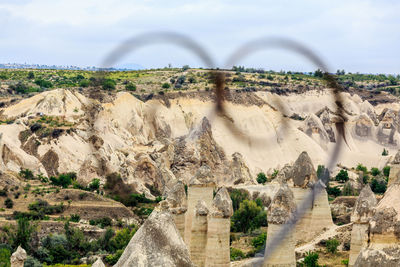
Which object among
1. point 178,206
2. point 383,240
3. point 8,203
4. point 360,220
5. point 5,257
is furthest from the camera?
point 8,203

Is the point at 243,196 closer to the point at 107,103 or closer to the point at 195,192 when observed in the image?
the point at 107,103


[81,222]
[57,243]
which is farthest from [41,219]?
[57,243]

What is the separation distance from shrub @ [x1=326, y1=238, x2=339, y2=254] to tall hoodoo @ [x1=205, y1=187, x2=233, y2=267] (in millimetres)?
9347

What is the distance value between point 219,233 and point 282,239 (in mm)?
2561

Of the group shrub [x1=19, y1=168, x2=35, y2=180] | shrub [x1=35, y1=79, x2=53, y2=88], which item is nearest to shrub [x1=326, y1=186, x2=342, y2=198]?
shrub [x1=19, y1=168, x2=35, y2=180]

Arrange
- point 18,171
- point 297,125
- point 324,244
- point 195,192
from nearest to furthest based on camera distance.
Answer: point 195,192 → point 324,244 → point 18,171 → point 297,125

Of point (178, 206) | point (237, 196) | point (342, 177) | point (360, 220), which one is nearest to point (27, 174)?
point (237, 196)

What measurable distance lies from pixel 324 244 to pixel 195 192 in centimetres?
847

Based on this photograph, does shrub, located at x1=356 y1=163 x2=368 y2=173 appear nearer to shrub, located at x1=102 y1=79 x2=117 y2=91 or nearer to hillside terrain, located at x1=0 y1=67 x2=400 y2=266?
hillside terrain, located at x1=0 y1=67 x2=400 y2=266

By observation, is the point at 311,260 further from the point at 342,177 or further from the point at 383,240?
the point at 342,177

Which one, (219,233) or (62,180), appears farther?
(62,180)

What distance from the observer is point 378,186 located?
206 ft

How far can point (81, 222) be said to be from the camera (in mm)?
54500

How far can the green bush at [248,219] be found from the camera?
48.2 meters
